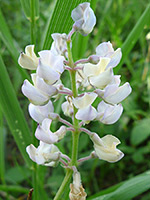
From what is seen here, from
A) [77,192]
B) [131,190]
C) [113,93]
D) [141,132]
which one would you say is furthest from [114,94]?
[141,132]

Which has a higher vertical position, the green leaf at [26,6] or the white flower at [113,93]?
the green leaf at [26,6]

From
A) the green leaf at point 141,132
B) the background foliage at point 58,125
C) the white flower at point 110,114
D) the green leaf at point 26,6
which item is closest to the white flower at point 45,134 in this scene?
the white flower at point 110,114

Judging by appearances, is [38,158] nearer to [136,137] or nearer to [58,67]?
[58,67]

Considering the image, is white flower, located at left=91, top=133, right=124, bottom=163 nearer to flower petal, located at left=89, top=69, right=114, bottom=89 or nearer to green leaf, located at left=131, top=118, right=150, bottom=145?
flower petal, located at left=89, top=69, right=114, bottom=89

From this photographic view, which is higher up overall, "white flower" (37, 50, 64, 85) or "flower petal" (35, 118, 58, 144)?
"white flower" (37, 50, 64, 85)

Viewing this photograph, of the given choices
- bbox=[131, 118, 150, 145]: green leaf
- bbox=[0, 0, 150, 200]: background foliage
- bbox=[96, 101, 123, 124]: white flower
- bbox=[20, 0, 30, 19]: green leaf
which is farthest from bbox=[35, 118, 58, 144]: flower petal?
bbox=[131, 118, 150, 145]: green leaf

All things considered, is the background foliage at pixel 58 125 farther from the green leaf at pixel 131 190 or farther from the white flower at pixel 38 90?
the white flower at pixel 38 90

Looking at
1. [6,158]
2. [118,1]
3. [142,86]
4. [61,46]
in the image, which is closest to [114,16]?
[118,1]
